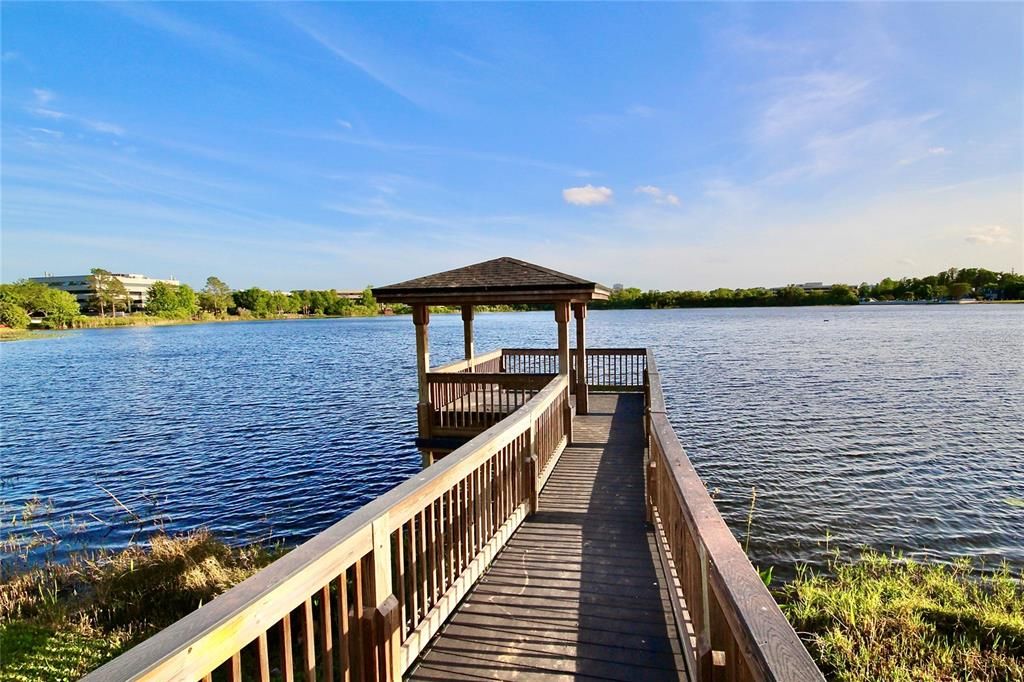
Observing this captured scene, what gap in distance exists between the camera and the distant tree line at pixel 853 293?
386 feet

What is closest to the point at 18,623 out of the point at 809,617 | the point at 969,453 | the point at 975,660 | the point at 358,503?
the point at 358,503

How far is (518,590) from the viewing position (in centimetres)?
408

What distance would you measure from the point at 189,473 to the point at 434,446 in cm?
761

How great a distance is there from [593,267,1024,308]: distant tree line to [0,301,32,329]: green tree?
98627mm

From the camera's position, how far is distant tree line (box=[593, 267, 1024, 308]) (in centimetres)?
11775

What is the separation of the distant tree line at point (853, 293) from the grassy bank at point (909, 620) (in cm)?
10700

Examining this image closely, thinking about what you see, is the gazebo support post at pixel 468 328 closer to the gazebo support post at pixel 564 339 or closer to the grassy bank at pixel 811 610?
the gazebo support post at pixel 564 339

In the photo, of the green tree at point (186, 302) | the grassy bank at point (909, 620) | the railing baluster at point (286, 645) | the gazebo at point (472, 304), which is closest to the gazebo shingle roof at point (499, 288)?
the gazebo at point (472, 304)

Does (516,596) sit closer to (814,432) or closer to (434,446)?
(434,446)

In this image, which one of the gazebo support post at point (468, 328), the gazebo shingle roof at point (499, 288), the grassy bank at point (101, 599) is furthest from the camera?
the gazebo support post at point (468, 328)

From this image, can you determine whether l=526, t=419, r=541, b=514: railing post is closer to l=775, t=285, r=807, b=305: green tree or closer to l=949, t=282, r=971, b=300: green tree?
l=775, t=285, r=807, b=305: green tree

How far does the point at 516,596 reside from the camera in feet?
13.1

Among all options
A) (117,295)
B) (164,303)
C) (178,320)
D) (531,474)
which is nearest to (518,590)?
(531,474)

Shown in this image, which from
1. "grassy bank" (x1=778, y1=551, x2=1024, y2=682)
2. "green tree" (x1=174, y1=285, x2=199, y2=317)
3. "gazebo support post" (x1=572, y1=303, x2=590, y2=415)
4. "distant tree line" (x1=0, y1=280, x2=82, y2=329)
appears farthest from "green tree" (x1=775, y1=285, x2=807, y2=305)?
"distant tree line" (x1=0, y1=280, x2=82, y2=329)
